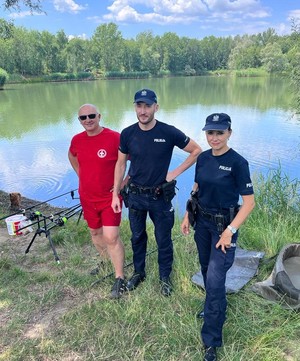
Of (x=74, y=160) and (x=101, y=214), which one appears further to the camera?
(x=74, y=160)

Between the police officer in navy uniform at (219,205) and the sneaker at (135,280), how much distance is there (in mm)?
963

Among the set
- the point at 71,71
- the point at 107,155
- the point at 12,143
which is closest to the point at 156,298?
the point at 107,155

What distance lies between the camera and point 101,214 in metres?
3.23

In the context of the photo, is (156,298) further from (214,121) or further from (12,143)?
(12,143)

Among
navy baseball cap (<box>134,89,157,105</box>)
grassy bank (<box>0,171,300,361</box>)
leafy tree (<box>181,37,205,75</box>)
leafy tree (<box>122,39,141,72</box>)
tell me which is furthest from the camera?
leafy tree (<box>181,37,205,75</box>)

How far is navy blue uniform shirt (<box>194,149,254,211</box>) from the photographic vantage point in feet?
6.89

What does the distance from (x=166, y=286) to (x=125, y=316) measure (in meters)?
0.49

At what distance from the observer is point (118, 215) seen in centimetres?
316

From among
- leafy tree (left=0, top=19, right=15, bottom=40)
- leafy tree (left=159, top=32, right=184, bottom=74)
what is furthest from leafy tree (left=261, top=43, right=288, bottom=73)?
leafy tree (left=159, top=32, right=184, bottom=74)

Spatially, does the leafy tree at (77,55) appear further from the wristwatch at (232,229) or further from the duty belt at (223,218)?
the wristwatch at (232,229)

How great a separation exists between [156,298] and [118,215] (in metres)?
0.82

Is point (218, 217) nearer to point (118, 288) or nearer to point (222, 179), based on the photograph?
point (222, 179)

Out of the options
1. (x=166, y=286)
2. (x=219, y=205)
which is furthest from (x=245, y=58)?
(x=219, y=205)

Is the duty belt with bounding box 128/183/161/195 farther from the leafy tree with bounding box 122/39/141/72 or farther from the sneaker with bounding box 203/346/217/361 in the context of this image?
the leafy tree with bounding box 122/39/141/72
